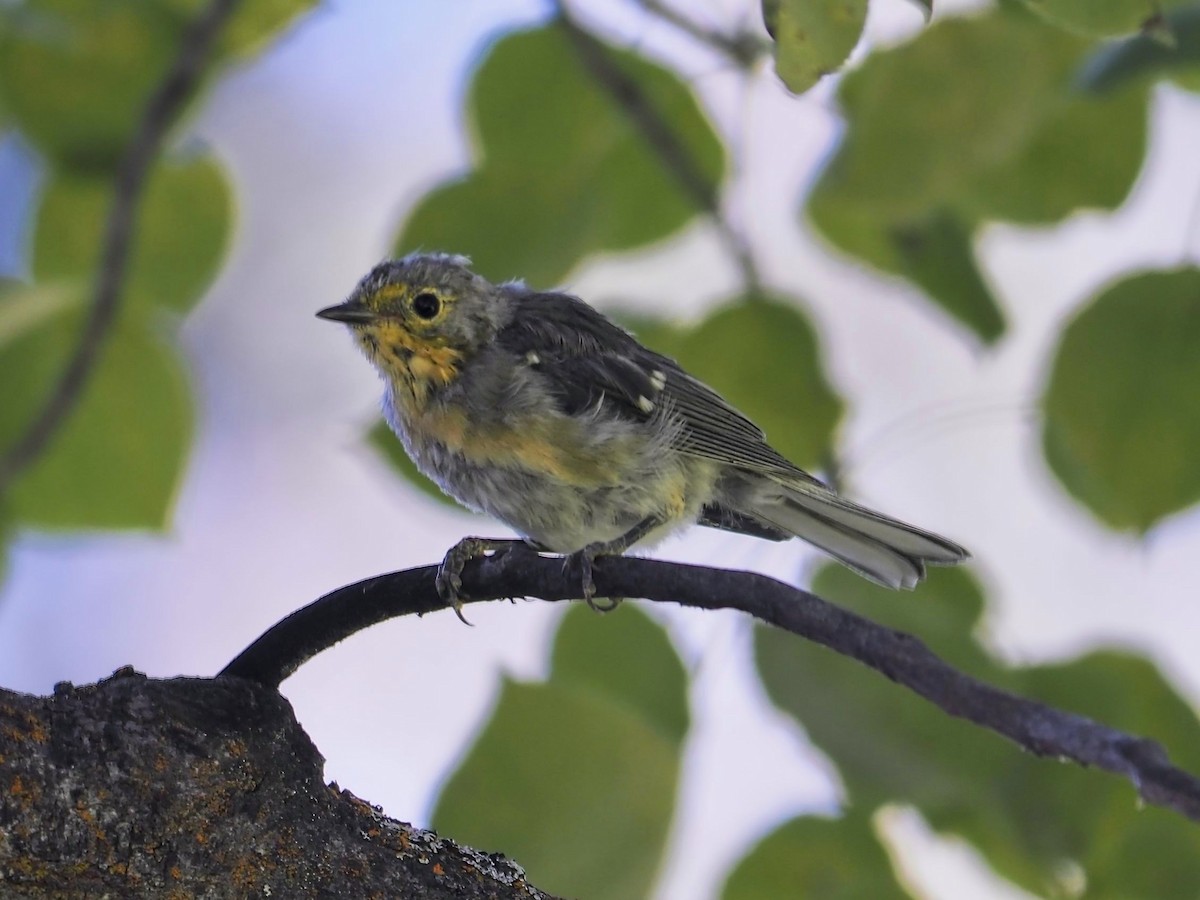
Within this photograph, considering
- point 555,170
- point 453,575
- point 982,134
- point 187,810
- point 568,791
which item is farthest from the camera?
point 555,170

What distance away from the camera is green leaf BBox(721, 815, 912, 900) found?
1.60 m

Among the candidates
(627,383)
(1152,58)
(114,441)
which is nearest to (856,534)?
(627,383)

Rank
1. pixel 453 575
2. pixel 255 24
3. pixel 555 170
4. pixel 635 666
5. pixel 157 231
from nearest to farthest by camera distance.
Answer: pixel 453 575 < pixel 635 666 < pixel 555 170 < pixel 255 24 < pixel 157 231

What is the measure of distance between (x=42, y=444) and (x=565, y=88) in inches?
40.1

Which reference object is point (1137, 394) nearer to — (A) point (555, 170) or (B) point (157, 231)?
(A) point (555, 170)

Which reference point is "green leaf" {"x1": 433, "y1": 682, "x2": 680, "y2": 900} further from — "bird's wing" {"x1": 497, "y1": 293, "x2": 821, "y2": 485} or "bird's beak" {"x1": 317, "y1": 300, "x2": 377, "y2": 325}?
"bird's beak" {"x1": 317, "y1": 300, "x2": 377, "y2": 325}

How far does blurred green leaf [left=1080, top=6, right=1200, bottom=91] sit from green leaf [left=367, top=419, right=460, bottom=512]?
1083 millimetres

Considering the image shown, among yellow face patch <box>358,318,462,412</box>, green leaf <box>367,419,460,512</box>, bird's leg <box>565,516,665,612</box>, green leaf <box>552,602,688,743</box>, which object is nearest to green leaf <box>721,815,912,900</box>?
green leaf <box>552,602,688,743</box>

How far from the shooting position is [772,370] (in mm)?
1924

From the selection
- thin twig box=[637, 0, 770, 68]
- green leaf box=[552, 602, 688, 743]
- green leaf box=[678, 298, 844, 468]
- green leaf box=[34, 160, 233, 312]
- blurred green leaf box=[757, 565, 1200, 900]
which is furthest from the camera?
green leaf box=[34, 160, 233, 312]

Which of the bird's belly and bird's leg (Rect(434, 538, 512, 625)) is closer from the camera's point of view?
bird's leg (Rect(434, 538, 512, 625))

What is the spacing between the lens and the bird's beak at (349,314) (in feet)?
7.23

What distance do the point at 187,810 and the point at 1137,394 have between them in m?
1.19

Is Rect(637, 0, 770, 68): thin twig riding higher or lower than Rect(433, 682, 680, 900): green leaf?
higher
